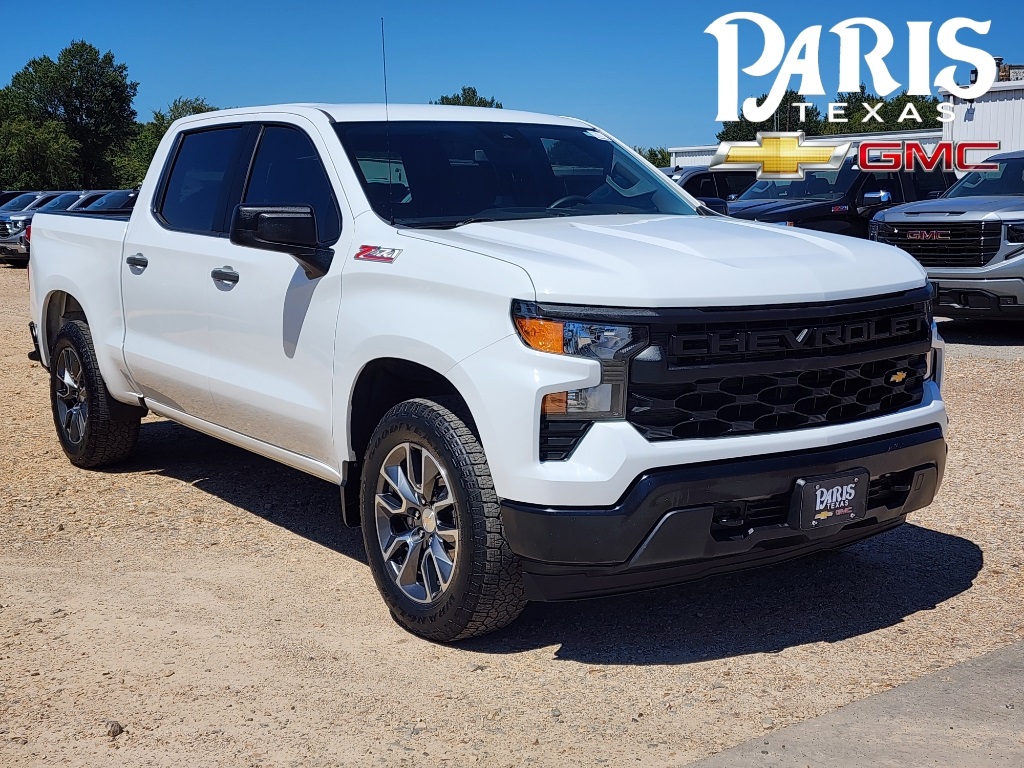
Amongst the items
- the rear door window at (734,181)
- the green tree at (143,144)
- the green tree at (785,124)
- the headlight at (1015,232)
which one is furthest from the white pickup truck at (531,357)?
the green tree at (785,124)

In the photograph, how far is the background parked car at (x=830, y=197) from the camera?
15.1 m

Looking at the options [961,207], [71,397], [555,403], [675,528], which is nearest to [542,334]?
[555,403]

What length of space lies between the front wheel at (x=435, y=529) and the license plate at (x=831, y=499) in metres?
0.97

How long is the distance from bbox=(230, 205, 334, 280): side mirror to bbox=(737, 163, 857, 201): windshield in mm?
11906

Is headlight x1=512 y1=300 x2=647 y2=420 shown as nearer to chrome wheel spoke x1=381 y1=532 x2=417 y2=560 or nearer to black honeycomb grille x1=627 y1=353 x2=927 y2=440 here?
black honeycomb grille x1=627 y1=353 x2=927 y2=440

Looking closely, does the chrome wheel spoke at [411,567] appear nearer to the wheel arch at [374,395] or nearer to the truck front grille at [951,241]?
the wheel arch at [374,395]

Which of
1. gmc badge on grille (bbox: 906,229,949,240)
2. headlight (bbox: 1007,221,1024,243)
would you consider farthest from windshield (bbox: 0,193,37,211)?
headlight (bbox: 1007,221,1024,243)

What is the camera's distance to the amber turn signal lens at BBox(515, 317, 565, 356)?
12.6 feet

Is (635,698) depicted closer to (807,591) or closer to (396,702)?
(396,702)

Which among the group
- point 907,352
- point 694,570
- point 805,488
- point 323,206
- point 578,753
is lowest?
point 578,753

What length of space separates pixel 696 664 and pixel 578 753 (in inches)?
32.1

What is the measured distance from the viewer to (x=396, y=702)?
3.90 metres

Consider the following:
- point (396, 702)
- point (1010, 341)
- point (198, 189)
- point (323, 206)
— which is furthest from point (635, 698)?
point (1010, 341)

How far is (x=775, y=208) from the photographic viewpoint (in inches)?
598
